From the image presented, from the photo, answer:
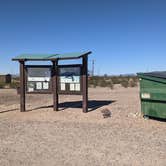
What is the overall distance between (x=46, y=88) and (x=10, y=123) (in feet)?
10.8

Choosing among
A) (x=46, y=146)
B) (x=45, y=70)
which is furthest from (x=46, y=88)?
(x=46, y=146)

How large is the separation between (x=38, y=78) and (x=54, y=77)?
804 millimetres

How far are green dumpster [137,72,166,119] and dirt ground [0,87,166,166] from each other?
1.06ft

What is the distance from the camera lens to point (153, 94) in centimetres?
1024

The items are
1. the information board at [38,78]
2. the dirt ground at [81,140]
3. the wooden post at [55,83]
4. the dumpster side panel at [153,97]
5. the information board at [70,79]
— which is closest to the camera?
the dirt ground at [81,140]

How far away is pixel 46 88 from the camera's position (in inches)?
522

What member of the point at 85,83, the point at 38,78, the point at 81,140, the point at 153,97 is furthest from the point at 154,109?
the point at 38,78

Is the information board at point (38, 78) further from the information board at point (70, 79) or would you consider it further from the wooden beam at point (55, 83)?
the information board at point (70, 79)

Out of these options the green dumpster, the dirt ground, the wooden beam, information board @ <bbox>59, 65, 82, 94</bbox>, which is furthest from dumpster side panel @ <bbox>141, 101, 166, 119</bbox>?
the wooden beam

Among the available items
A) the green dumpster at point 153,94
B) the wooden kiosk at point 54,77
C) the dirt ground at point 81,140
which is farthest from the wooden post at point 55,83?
the green dumpster at point 153,94

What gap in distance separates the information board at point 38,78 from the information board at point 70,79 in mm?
565

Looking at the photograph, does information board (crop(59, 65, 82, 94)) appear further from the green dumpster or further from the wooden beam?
the green dumpster

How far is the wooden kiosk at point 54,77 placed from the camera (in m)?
12.6

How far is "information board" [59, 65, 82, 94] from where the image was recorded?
12741 millimetres
